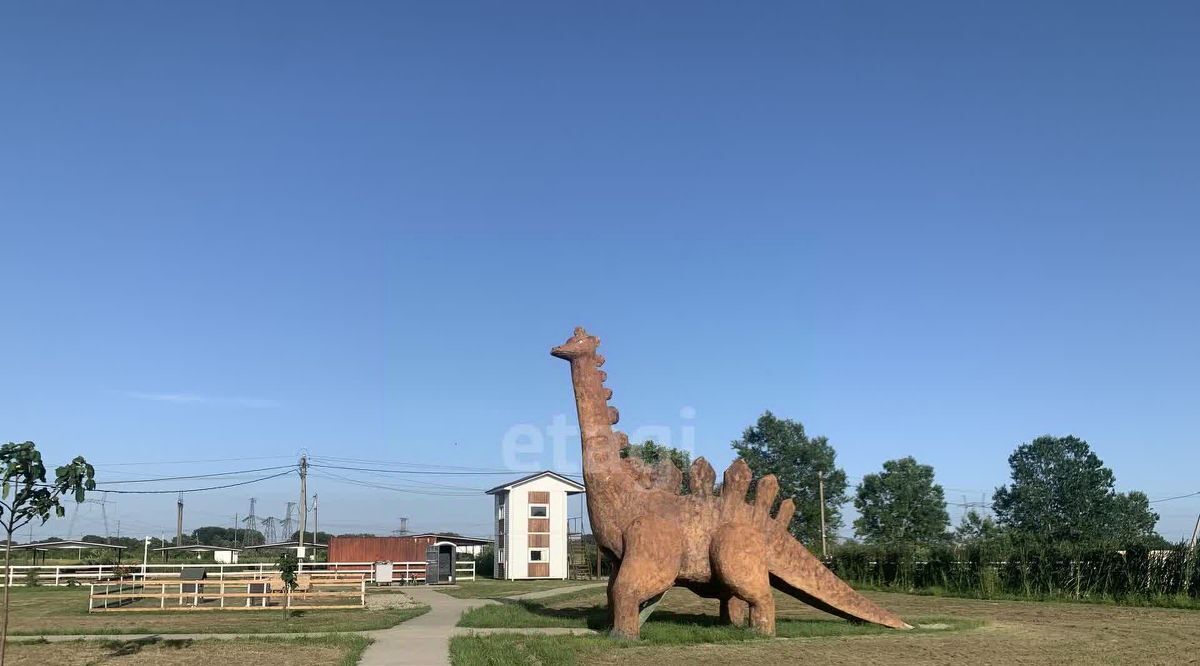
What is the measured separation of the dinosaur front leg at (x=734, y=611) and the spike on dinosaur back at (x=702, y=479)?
7.70 feet

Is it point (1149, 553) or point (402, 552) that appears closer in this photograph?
point (1149, 553)

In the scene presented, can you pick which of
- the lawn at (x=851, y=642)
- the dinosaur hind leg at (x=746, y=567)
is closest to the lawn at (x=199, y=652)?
the lawn at (x=851, y=642)

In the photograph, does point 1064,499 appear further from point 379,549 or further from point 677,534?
point 677,534

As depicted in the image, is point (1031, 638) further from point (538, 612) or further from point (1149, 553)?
point (1149, 553)

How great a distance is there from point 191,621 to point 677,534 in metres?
12.7

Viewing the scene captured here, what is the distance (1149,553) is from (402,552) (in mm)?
32915

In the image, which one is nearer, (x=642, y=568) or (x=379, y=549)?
(x=642, y=568)

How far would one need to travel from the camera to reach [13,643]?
55.4ft

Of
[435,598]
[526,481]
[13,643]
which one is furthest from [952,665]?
[526,481]

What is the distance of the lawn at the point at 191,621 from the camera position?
63.3 feet

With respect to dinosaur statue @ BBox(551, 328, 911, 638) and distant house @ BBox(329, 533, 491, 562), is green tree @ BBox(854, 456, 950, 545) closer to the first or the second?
distant house @ BBox(329, 533, 491, 562)

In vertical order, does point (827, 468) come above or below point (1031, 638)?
above

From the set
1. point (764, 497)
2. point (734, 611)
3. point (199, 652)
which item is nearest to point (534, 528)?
point (734, 611)

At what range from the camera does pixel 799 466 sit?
6188cm
